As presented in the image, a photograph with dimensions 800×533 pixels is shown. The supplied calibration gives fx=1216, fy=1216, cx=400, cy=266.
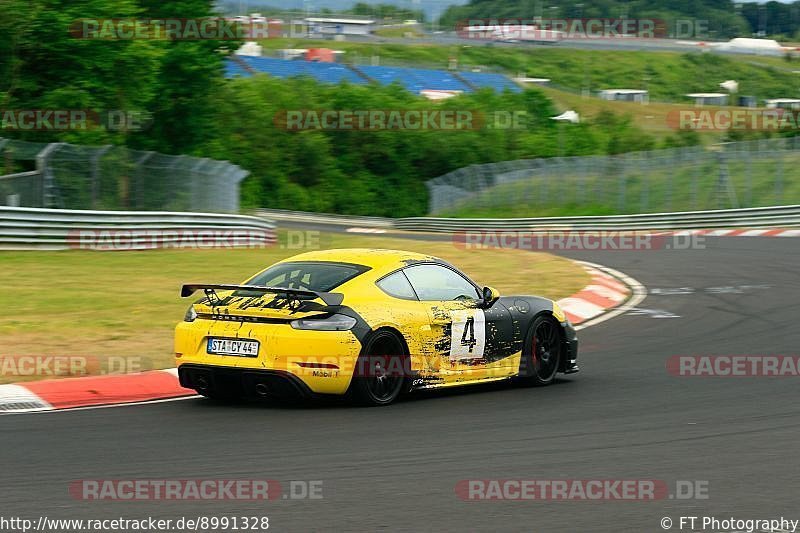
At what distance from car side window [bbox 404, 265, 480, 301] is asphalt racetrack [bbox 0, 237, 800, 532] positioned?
→ 86 centimetres

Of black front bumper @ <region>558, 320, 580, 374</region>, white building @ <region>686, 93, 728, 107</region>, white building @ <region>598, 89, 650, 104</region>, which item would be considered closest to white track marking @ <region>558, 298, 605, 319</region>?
black front bumper @ <region>558, 320, 580, 374</region>

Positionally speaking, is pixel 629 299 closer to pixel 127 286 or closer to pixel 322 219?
pixel 127 286

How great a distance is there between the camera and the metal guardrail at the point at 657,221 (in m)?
37.3

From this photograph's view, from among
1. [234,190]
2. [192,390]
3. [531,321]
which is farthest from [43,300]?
[234,190]

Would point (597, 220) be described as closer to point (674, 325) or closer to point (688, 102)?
point (674, 325)

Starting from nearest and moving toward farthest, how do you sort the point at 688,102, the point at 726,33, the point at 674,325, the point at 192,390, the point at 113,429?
1. the point at 113,429
2. the point at 192,390
3. the point at 674,325
4. the point at 688,102
5. the point at 726,33

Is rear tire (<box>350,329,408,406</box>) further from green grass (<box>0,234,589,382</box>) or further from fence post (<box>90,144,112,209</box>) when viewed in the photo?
fence post (<box>90,144,112,209</box>)

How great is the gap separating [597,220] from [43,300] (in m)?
30.1

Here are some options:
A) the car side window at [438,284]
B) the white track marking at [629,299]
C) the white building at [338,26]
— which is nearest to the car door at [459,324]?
the car side window at [438,284]

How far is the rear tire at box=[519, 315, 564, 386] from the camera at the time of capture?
36.2 feet

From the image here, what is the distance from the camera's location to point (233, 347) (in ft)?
30.1

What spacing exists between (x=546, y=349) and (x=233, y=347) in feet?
11.2

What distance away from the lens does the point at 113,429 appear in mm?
8273

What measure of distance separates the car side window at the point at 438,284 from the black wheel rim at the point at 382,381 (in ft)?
2.59
